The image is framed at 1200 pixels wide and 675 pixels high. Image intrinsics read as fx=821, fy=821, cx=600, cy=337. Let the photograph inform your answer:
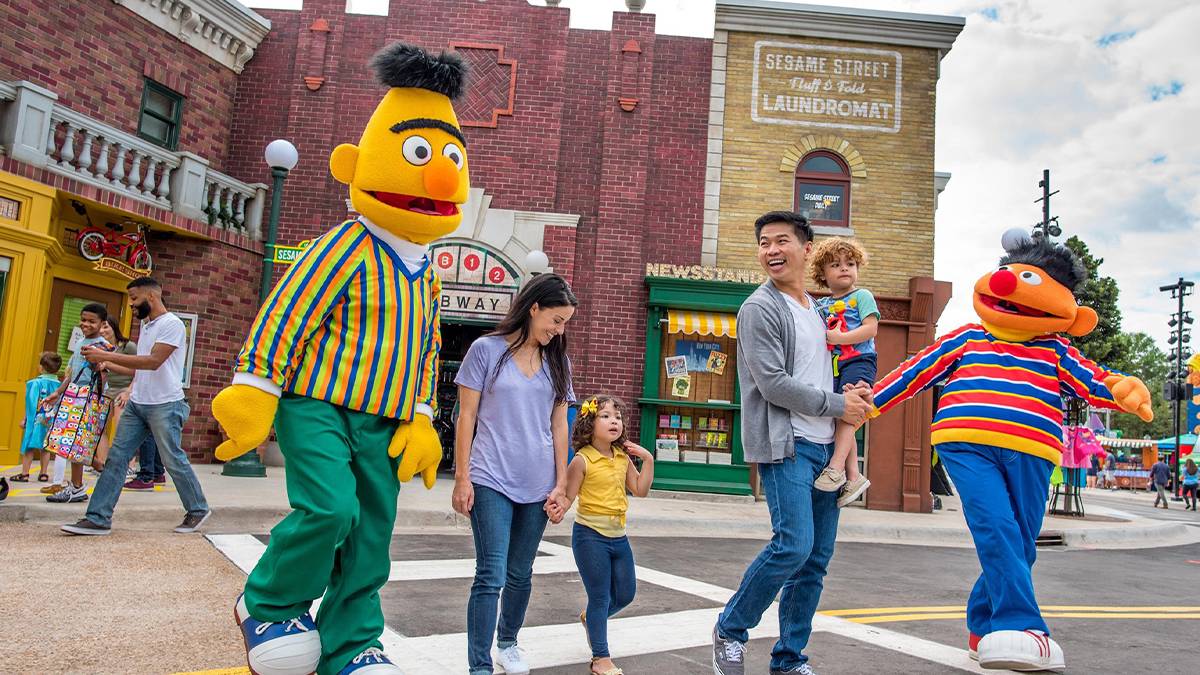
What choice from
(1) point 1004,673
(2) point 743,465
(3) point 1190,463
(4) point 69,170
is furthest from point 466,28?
(3) point 1190,463

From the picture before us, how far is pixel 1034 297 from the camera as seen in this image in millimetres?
4090

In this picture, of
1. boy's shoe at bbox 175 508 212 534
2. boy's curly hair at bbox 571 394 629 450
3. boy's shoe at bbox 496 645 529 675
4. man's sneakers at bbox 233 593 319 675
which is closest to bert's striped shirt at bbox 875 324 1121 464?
boy's curly hair at bbox 571 394 629 450

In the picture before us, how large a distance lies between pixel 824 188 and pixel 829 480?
34.9ft

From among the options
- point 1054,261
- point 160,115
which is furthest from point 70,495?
point 1054,261

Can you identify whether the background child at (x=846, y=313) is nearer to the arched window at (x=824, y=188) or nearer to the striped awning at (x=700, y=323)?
the striped awning at (x=700, y=323)

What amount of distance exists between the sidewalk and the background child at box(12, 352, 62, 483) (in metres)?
0.83

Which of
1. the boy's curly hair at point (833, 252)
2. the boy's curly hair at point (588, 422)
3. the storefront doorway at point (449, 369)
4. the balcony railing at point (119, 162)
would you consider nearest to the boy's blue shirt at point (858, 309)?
the boy's curly hair at point (833, 252)

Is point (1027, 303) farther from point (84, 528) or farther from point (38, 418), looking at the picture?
point (38, 418)

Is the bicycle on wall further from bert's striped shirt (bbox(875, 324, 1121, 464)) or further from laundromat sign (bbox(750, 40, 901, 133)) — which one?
bert's striped shirt (bbox(875, 324, 1121, 464))

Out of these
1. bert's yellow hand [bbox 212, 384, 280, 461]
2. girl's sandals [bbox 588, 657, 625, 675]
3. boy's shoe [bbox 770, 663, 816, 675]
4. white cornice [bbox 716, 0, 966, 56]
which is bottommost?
girl's sandals [bbox 588, 657, 625, 675]

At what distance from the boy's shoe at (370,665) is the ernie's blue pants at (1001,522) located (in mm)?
2649

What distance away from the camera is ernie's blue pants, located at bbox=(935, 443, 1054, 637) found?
365 centimetres

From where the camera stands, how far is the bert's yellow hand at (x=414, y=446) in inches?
117

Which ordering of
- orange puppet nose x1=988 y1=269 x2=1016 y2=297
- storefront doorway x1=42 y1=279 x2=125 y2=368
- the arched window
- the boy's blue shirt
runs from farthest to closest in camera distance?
the arched window → storefront doorway x1=42 y1=279 x2=125 y2=368 → the boy's blue shirt → orange puppet nose x1=988 y1=269 x2=1016 y2=297
